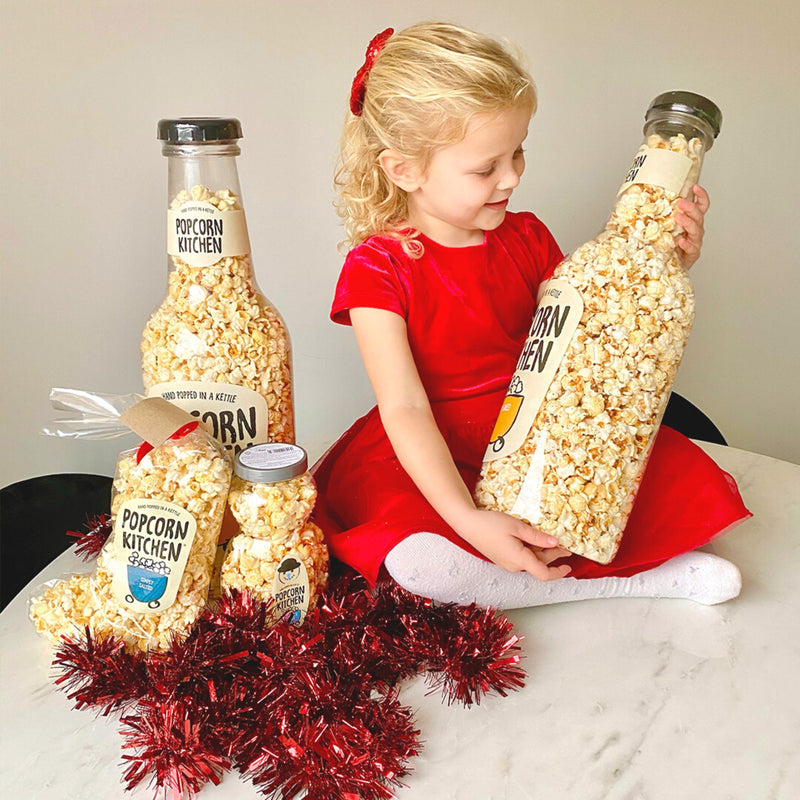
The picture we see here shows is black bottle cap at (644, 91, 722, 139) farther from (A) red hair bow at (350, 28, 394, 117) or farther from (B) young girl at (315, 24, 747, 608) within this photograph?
(A) red hair bow at (350, 28, 394, 117)

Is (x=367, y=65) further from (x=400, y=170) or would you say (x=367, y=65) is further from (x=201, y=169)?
(x=201, y=169)

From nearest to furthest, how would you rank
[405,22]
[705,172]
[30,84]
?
[30,84] → [405,22] → [705,172]

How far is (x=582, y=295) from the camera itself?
3.02ft

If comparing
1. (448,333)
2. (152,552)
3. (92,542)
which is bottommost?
(92,542)

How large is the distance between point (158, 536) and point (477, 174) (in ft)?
1.51

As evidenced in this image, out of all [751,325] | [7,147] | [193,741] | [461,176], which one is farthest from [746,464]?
[7,147]

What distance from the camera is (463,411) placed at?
3.64 feet

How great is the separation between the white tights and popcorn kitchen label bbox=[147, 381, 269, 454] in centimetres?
18

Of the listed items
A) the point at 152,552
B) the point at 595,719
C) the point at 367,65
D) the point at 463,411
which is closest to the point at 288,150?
the point at 367,65

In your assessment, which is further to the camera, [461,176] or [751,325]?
[751,325]

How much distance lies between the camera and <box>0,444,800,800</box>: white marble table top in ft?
2.43

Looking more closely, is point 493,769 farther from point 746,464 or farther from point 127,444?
point 127,444

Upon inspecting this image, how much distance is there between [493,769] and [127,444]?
2.89 feet

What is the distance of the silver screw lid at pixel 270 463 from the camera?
0.86 metres
